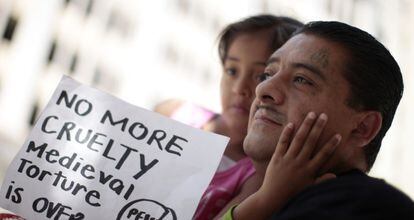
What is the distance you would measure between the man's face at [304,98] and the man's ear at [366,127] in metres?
0.04

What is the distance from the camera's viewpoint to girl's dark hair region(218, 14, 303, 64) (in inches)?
113

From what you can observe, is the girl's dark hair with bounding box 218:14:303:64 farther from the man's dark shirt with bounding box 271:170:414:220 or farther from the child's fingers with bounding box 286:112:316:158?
the man's dark shirt with bounding box 271:170:414:220

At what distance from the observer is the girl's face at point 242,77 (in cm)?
278

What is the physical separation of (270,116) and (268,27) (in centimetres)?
109

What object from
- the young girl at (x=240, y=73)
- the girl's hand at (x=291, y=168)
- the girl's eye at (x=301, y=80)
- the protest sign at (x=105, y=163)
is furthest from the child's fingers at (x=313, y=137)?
the young girl at (x=240, y=73)

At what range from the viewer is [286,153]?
70.1 inches

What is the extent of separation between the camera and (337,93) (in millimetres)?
1981

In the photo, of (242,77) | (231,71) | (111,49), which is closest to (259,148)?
(242,77)

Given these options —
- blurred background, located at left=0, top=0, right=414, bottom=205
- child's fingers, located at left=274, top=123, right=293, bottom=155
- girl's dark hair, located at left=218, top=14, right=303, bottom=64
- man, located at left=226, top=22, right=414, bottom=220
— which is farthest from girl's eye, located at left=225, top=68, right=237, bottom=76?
blurred background, located at left=0, top=0, right=414, bottom=205

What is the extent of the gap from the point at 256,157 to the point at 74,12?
104 ft

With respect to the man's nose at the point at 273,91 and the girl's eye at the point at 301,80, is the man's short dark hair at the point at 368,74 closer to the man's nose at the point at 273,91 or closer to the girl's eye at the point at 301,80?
the girl's eye at the point at 301,80

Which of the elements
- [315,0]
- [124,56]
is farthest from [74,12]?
[315,0]

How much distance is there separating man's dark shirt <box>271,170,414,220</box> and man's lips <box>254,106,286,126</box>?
1.58ft

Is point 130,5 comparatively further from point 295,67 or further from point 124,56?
point 295,67
